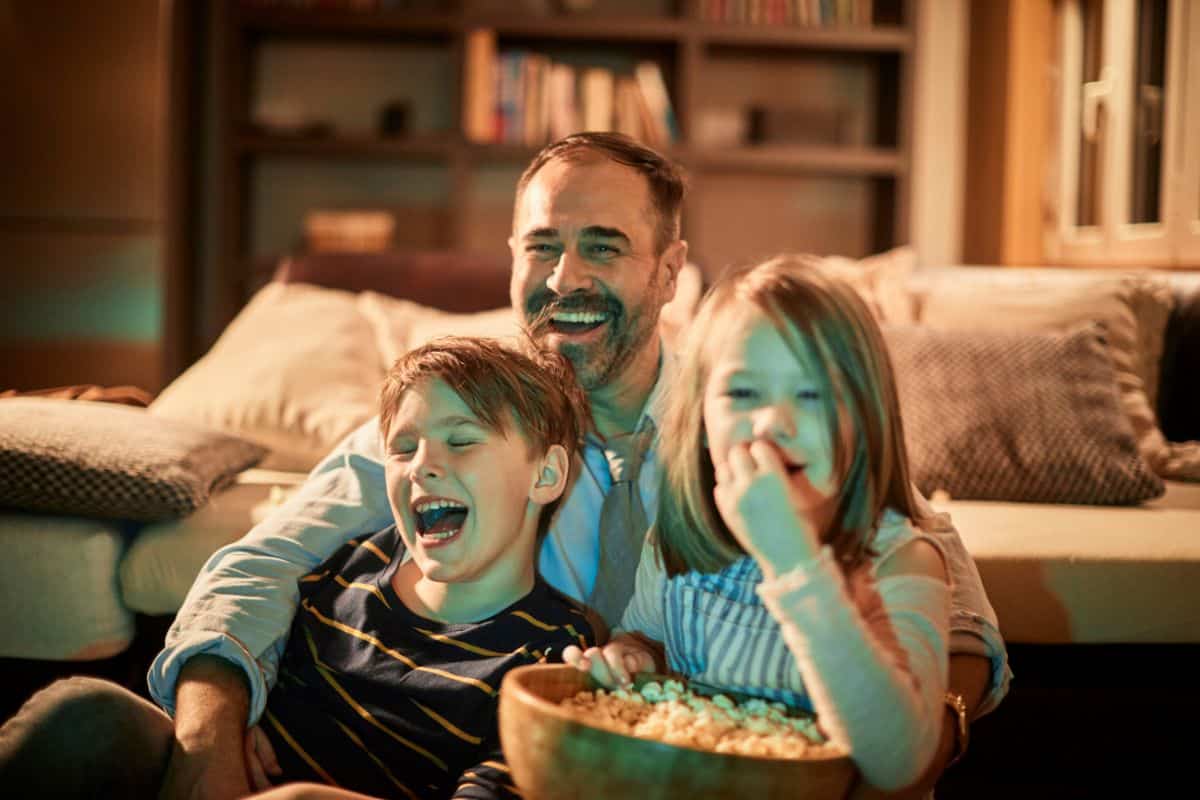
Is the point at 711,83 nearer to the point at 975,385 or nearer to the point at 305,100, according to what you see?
the point at 305,100

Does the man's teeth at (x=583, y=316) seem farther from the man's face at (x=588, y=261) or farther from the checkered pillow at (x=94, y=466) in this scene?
the checkered pillow at (x=94, y=466)

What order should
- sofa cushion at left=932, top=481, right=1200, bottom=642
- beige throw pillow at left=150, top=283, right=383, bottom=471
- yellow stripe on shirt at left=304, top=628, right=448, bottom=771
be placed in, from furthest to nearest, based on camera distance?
1. beige throw pillow at left=150, top=283, right=383, bottom=471
2. sofa cushion at left=932, top=481, right=1200, bottom=642
3. yellow stripe on shirt at left=304, top=628, right=448, bottom=771

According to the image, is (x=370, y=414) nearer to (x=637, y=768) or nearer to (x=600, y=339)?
(x=600, y=339)

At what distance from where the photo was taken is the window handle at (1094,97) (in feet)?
12.3

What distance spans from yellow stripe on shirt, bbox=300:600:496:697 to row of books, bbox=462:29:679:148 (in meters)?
3.05

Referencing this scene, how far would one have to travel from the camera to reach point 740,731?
0.90 meters

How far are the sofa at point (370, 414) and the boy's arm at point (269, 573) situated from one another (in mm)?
370

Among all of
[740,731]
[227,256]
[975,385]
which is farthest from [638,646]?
[227,256]

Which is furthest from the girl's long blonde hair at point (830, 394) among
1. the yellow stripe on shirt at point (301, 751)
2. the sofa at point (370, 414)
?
the sofa at point (370, 414)

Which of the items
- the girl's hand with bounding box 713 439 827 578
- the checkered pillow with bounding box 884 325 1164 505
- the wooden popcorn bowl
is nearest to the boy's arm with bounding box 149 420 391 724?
the wooden popcorn bowl

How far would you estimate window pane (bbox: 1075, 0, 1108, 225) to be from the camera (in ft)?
12.6

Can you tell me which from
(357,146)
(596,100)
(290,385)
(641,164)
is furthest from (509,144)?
(641,164)

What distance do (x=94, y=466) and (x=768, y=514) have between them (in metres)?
1.31

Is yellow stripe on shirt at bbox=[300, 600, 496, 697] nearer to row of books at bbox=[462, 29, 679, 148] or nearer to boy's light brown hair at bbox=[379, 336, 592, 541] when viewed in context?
boy's light brown hair at bbox=[379, 336, 592, 541]
